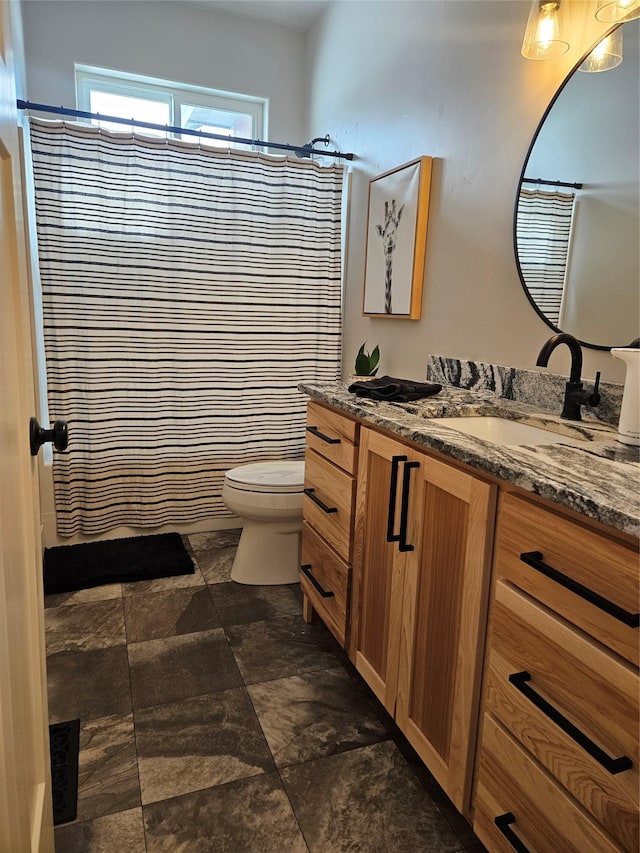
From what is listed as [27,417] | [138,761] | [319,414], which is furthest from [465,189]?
[138,761]

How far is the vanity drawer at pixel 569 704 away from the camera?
31.3 inches

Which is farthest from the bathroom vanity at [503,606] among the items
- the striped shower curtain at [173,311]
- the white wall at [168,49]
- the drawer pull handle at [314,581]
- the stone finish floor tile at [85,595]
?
the white wall at [168,49]

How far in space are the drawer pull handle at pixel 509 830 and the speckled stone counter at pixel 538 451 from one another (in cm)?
60

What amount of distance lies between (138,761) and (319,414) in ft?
3.66

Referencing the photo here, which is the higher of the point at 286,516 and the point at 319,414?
the point at 319,414

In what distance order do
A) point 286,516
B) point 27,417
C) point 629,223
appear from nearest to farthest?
point 27,417, point 629,223, point 286,516

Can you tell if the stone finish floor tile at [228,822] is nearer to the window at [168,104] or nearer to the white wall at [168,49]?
the window at [168,104]

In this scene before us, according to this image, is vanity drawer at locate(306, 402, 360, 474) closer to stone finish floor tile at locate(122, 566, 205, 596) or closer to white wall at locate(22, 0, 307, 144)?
stone finish floor tile at locate(122, 566, 205, 596)

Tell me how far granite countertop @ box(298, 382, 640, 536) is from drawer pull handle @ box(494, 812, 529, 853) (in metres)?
0.60

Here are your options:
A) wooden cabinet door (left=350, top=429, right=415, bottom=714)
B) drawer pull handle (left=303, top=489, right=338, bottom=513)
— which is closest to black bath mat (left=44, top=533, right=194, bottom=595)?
drawer pull handle (left=303, top=489, right=338, bottom=513)

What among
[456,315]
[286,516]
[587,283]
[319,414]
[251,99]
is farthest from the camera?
[251,99]

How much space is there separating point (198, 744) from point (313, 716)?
336mm

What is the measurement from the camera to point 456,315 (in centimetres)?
209

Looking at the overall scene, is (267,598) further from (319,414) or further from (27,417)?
(27,417)
